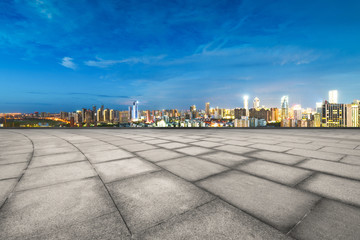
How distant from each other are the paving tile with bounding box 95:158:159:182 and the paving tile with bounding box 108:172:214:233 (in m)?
0.30

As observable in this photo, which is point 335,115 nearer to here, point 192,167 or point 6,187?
Result: point 192,167

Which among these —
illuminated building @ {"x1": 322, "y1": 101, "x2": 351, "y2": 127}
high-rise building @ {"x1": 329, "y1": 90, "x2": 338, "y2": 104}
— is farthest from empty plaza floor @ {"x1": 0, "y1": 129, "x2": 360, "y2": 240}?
high-rise building @ {"x1": 329, "y1": 90, "x2": 338, "y2": 104}

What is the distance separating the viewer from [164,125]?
15336 mm

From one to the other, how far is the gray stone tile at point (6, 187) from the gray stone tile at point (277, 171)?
3922 mm

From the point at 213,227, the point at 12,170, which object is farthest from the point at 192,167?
the point at 12,170

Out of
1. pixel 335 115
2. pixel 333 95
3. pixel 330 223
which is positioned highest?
pixel 333 95

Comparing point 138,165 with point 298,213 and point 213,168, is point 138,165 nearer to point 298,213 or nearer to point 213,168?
point 213,168

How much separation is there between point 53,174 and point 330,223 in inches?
169

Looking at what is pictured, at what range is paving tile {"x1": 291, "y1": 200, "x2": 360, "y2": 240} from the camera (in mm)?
1515

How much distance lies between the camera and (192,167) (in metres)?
3.57

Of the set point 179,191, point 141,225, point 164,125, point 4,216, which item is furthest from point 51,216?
point 164,125

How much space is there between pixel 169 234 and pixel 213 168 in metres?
2.12

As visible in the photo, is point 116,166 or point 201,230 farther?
point 116,166

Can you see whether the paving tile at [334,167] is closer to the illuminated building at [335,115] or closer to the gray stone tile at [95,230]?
the gray stone tile at [95,230]
